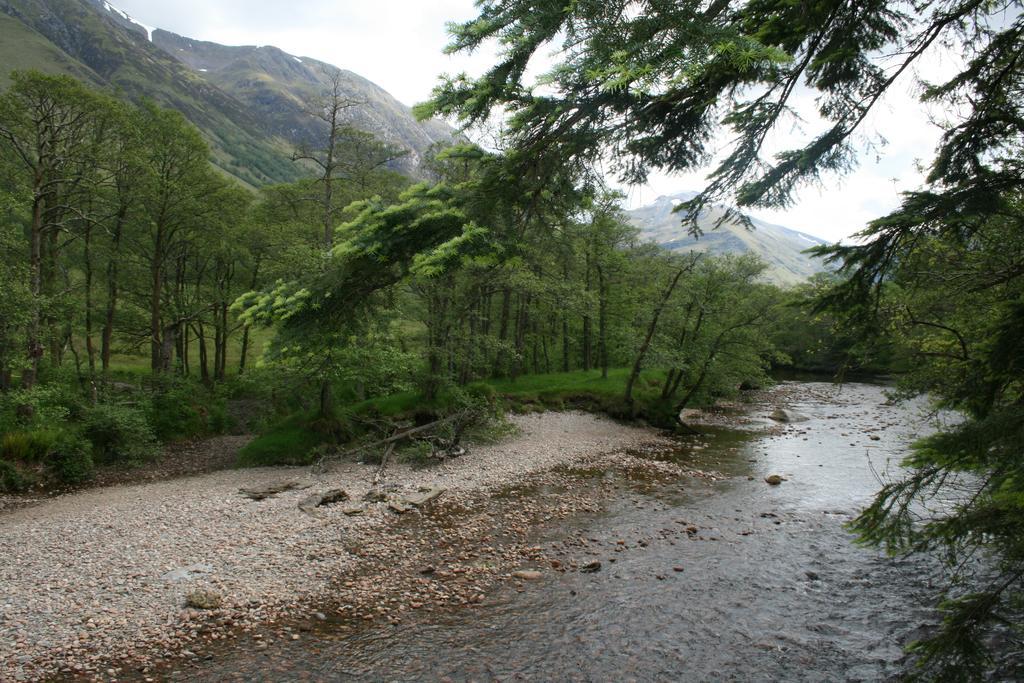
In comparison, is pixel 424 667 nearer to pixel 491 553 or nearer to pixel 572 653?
pixel 572 653

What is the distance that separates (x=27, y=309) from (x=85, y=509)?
17.4 ft

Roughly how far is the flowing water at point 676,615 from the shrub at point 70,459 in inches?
397

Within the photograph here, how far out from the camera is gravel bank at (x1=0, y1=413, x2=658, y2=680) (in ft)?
22.1

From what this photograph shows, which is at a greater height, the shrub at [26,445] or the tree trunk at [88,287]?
the tree trunk at [88,287]

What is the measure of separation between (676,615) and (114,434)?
632 inches

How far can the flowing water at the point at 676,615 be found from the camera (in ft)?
21.1

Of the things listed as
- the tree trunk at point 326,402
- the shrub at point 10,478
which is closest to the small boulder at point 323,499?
the tree trunk at point 326,402

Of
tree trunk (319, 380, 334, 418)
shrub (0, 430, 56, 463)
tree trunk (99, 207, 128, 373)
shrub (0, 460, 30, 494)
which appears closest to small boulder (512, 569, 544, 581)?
tree trunk (319, 380, 334, 418)

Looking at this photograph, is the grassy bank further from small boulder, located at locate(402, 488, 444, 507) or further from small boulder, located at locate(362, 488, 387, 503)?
small boulder, located at locate(402, 488, 444, 507)

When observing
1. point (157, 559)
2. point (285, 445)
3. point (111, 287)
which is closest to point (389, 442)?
point (285, 445)

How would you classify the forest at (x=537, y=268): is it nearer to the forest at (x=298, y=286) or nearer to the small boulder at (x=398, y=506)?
the forest at (x=298, y=286)

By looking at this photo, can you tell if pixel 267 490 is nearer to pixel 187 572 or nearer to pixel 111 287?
pixel 187 572

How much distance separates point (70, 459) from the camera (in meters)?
13.1

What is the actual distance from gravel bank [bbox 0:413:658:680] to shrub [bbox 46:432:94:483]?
1.05 metres
